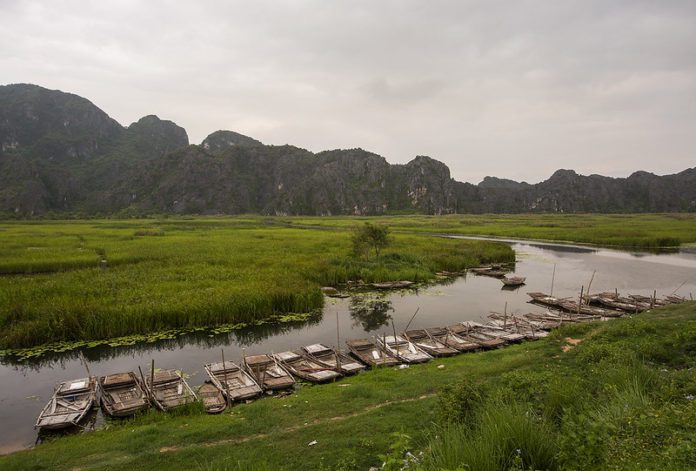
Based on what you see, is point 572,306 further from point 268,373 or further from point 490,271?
point 268,373

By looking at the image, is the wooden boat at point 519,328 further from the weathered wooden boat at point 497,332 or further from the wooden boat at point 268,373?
the wooden boat at point 268,373

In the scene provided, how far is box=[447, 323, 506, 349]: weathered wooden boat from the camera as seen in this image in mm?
18741

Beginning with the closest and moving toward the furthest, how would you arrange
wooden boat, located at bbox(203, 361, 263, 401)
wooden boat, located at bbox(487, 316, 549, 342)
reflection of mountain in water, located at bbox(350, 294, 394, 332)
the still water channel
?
wooden boat, located at bbox(203, 361, 263, 401)
the still water channel
wooden boat, located at bbox(487, 316, 549, 342)
reflection of mountain in water, located at bbox(350, 294, 394, 332)

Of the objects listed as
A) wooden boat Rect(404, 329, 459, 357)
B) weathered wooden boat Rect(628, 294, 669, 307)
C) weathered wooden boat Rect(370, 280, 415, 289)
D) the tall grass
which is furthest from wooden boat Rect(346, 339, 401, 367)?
weathered wooden boat Rect(628, 294, 669, 307)

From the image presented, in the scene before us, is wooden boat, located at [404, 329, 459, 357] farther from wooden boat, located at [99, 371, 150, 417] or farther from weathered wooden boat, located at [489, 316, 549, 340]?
wooden boat, located at [99, 371, 150, 417]

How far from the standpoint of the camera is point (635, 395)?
22.2 feet

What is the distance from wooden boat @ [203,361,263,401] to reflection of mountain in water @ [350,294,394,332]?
361 inches

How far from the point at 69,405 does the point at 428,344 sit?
1453 centimetres

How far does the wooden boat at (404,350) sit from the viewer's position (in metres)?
16.9

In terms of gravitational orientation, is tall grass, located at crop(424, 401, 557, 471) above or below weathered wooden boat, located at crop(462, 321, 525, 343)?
above

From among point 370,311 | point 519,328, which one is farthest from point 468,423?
point 370,311

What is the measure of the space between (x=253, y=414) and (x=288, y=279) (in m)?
18.4

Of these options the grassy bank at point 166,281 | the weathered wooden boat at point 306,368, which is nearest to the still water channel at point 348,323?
the grassy bank at point 166,281

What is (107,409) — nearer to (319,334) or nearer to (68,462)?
(68,462)
